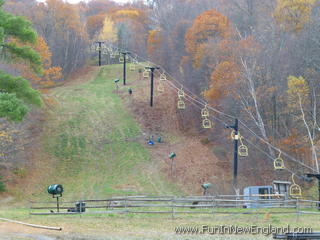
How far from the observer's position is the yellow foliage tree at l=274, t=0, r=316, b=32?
158 feet

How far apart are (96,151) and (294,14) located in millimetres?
23963

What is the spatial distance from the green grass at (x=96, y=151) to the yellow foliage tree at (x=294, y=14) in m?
18.4

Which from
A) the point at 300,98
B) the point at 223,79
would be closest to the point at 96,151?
the point at 223,79

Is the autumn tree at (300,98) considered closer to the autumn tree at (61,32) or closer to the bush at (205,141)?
the bush at (205,141)

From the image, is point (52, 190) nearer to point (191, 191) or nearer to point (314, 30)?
point (191, 191)

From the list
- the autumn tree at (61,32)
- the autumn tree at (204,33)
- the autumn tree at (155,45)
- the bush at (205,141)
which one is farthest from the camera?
the autumn tree at (61,32)

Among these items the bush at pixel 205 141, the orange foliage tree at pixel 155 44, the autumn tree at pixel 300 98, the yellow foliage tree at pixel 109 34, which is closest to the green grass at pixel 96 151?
the bush at pixel 205 141

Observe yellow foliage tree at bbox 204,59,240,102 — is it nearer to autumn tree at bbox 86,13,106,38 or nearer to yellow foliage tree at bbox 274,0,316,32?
yellow foliage tree at bbox 274,0,316,32

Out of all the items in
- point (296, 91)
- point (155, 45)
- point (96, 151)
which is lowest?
point (96, 151)

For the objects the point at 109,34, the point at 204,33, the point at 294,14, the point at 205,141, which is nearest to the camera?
the point at 294,14

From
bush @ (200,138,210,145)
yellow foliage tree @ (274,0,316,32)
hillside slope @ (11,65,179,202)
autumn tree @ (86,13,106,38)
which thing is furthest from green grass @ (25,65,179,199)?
autumn tree @ (86,13,106,38)

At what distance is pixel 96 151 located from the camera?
47.2m

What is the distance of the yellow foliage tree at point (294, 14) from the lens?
4825 cm

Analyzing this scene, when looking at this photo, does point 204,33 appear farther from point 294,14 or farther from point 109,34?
point 109,34
